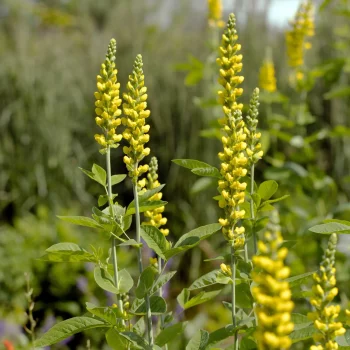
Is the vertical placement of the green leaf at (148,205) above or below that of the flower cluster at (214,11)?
below

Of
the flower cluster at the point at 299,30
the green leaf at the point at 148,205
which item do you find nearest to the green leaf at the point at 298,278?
the green leaf at the point at 148,205

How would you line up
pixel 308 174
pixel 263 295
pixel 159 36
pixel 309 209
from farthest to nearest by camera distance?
pixel 159 36, pixel 309 209, pixel 308 174, pixel 263 295

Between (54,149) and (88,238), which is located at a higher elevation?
(54,149)

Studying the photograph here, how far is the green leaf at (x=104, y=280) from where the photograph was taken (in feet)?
4.27

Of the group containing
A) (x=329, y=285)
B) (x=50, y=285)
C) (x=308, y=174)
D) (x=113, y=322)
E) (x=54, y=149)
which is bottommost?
(x=50, y=285)

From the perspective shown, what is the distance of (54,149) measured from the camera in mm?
6125

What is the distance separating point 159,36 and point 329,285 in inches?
322

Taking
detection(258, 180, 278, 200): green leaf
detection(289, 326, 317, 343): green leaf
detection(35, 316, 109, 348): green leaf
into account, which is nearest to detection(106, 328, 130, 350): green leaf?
detection(35, 316, 109, 348): green leaf

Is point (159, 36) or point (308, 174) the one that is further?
point (159, 36)

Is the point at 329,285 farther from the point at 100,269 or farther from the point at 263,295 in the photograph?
the point at 100,269

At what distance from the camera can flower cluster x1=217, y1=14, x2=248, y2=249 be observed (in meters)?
1.22

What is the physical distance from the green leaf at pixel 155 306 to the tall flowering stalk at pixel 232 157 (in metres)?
0.16

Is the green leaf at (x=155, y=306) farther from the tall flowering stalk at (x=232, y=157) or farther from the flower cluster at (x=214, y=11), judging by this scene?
the flower cluster at (x=214, y=11)

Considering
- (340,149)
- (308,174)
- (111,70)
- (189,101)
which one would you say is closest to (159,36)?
(189,101)
